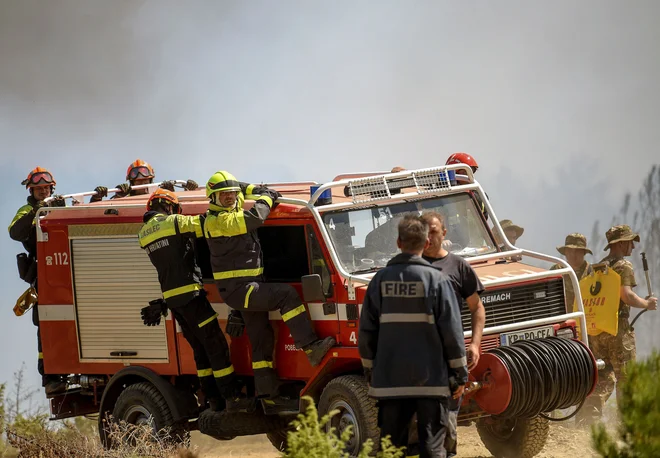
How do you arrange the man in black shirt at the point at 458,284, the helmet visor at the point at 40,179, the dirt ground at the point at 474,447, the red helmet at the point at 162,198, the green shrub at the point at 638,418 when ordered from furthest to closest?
the helmet visor at the point at 40,179 → the dirt ground at the point at 474,447 → the red helmet at the point at 162,198 → the man in black shirt at the point at 458,284 → the green shrub at the point at 638,418

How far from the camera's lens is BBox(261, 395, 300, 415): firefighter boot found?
887 cm

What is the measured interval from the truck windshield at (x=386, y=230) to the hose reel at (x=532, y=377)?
1.27m

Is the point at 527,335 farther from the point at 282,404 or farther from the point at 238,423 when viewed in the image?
the point at 238,423

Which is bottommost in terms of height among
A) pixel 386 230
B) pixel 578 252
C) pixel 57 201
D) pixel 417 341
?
pixel 417 341

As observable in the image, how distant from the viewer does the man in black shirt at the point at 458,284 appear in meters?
6.82

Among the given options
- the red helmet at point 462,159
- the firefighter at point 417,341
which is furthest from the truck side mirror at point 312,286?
the red helmet at point 462,159

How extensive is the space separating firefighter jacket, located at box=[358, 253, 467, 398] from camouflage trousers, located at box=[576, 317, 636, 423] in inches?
189

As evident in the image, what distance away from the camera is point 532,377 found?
25.0 feet

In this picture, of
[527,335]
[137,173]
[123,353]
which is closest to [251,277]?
[123,353]

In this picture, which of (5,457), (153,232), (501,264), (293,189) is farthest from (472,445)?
(5,457)

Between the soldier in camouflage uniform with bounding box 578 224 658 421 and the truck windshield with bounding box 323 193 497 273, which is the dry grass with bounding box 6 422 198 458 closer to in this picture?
the truck windshield with bounding box 323 193 497 273

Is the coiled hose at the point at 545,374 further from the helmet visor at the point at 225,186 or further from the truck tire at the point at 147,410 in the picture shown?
the truck tire at the point at 147,410

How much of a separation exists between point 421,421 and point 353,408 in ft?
4.88

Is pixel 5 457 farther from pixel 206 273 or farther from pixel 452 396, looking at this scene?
pixel 452 396
